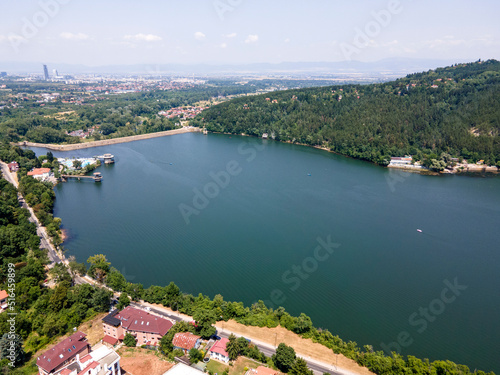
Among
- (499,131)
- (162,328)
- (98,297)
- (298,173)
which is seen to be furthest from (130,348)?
(499,131)

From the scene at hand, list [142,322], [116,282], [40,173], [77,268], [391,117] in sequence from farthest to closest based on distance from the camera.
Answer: [391,117] < [40,173] < [77,268] < [116,282] < [142,322]

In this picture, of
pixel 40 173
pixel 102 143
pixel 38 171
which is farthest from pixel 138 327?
pixel 102 143

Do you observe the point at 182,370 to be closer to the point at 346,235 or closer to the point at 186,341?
the point at 186,341

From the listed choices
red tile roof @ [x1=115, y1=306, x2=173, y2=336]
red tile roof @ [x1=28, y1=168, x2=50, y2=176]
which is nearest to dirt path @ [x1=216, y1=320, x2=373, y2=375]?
red tile roof @ [x1=115, y1=306, x2=173, y2=336]

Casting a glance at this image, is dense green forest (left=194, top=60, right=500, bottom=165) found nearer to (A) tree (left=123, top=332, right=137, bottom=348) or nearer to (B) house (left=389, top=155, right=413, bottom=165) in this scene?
(B) house (left=389, top=155, right=413, bottom=165)

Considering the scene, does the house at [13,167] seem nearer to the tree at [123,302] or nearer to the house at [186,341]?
the tree at [123,302]

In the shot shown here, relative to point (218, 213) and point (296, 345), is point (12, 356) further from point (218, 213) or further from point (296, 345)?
point (218, 213)
